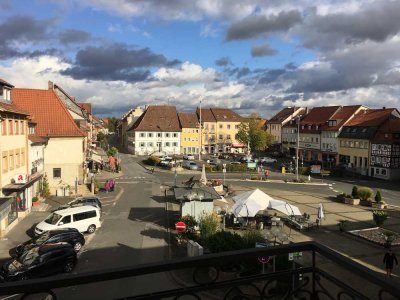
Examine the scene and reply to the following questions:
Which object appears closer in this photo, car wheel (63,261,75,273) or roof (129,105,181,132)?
car wheel (63,261,75,273)

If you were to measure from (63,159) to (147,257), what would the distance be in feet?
77.4

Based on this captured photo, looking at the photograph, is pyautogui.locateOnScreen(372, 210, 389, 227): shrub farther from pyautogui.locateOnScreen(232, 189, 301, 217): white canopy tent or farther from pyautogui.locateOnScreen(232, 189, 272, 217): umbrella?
pyautogui.locateOnScreen(232, 189, 272, 217): umbrella

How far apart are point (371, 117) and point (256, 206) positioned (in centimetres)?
4885

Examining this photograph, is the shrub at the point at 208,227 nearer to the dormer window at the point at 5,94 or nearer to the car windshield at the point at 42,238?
the car windshield at the point at 42,238

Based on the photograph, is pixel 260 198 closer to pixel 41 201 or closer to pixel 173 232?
pixel 173 232

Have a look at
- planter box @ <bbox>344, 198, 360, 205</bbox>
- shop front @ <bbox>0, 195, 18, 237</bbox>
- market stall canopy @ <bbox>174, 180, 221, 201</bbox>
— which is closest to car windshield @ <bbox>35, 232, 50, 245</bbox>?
shop front @ <bbox>0, 195, 18, 237</bbox>

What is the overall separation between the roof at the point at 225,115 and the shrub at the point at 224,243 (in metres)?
80.2

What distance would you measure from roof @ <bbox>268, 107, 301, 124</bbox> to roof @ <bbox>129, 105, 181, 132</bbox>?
2616cm

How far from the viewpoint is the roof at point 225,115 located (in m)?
98.8

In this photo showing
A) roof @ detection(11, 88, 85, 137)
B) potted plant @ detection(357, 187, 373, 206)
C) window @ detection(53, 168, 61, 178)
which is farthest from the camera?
roof @ detection(11, 88, 85, 137)

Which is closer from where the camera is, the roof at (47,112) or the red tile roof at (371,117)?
the roof at (47,112)

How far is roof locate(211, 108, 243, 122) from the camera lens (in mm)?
98812

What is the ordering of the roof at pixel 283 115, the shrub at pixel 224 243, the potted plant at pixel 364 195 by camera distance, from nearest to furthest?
1. the shrub at pixel 224 243
2. the potted plant at pixel 364 195
3. the roof at pixel 283 115

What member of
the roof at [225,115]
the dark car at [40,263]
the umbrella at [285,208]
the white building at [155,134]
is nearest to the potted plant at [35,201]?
the dark car at [40,263]
